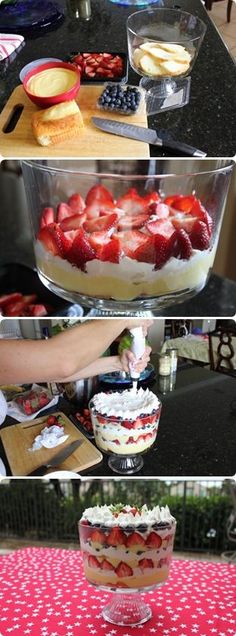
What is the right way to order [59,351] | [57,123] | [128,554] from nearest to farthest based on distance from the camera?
[57,123] < [59,351] < [128,554]

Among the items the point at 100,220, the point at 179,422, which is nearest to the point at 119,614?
the point at 179,422

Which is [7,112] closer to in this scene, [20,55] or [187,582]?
[20,55]

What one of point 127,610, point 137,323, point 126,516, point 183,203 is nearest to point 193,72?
point 183,203

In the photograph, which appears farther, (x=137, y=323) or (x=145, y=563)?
(x=145, y=563)

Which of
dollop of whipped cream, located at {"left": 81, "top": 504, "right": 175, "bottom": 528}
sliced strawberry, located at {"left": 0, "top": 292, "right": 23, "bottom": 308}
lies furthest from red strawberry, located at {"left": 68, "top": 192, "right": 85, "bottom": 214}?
dollop of whipped cream, located at {"left": 81, "top": 504, "right": 175, "bottom": 528}

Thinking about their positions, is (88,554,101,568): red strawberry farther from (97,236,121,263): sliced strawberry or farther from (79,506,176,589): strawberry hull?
(97,236,121,263): sliced strawberry

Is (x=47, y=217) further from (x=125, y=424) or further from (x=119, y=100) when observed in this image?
(x=125, y=424)
